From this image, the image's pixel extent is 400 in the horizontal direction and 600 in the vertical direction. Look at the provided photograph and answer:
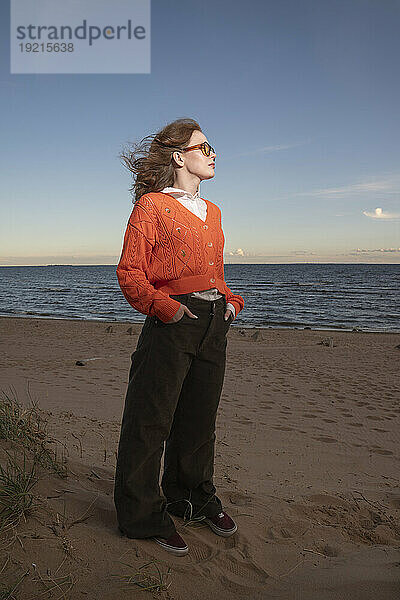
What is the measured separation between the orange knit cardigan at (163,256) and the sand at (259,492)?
131 centimetres

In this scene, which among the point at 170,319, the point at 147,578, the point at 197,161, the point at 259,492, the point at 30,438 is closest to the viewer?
the point at 147,578

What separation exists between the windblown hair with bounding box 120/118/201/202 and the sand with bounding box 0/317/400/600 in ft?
6.68

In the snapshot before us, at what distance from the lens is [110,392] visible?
7551 mm

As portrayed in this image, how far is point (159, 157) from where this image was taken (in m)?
2.95

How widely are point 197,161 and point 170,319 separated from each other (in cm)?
100

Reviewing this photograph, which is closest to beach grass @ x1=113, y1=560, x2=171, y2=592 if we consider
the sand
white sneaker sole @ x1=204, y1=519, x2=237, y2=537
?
the sand

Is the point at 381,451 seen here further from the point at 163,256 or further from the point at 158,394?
the point at 163,256

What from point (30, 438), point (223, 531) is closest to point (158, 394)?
point (223, 531)

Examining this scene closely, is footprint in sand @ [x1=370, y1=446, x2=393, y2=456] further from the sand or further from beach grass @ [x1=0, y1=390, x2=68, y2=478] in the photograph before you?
beach grass @ [x1=0, y1=390, x2=68, y2=478]

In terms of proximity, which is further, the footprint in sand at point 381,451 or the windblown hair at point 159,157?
the footprint in sand at point 381,451

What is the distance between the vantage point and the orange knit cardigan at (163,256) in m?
2.61

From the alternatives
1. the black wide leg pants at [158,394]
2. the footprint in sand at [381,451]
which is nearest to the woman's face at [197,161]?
the black wide leg pants at [158,394]

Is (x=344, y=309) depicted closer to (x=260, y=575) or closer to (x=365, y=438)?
(x=365, y=438)

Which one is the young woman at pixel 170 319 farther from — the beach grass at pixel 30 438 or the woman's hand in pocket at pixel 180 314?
the beach grass at pixel 30 438
